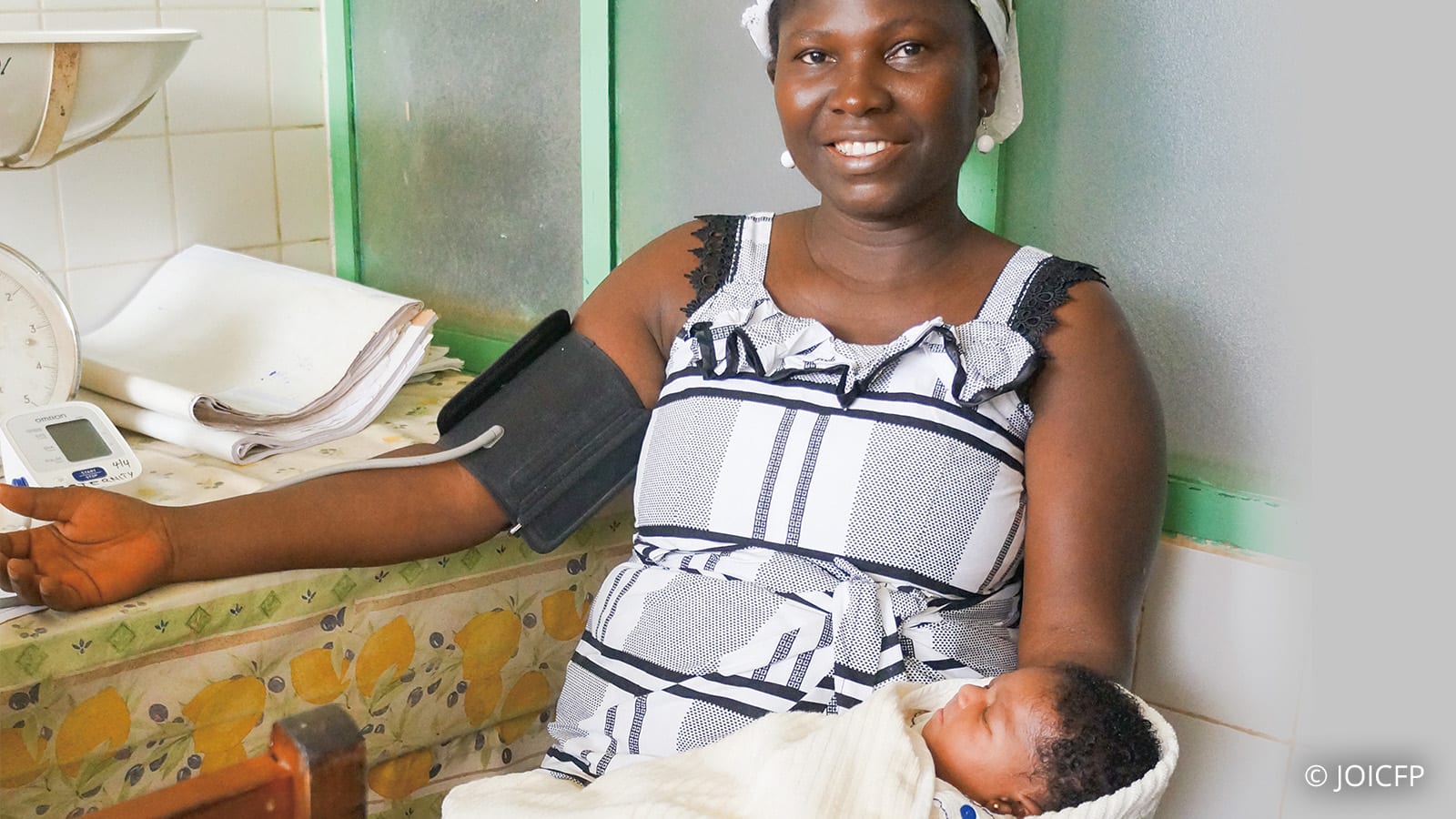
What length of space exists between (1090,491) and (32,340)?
43.2 inches

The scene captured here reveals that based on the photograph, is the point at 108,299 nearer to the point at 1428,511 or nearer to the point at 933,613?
the point at 933,613

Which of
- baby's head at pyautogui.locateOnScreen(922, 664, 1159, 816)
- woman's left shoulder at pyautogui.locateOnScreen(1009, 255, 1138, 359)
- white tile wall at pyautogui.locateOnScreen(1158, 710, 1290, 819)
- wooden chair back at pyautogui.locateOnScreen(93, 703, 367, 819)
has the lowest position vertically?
white tile wall at pyautogui.locateOnScreen(1158, 710, 1290, 819)

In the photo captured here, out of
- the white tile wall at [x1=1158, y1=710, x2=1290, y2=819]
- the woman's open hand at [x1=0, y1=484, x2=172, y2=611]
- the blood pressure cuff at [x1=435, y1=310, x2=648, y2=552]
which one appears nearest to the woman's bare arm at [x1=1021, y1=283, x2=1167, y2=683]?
the white tile wall at [x1=1158, y1=710, x2=1290, y2=819]

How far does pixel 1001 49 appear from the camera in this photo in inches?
50.5

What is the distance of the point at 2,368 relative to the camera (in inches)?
57.6

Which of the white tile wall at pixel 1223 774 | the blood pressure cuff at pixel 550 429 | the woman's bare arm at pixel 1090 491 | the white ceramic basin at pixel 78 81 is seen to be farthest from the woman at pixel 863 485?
the white ceramic basin at pixel 78 81

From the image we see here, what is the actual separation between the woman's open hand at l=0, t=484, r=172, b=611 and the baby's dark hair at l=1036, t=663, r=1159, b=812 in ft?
2.59

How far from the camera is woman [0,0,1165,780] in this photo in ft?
3.90

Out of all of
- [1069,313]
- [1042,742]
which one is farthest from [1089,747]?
[1069,313]

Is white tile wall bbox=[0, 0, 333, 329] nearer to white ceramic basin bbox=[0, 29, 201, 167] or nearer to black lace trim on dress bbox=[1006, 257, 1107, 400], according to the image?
white ceramic basin bbox=[0, 29, 201, 167]

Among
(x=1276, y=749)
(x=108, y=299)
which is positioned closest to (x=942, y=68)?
(x=1276, y=749)

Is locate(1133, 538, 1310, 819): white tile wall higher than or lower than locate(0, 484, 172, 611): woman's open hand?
lower

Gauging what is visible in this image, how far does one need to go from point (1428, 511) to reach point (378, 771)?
1.05m

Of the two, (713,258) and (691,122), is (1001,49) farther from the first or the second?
(691,122)
